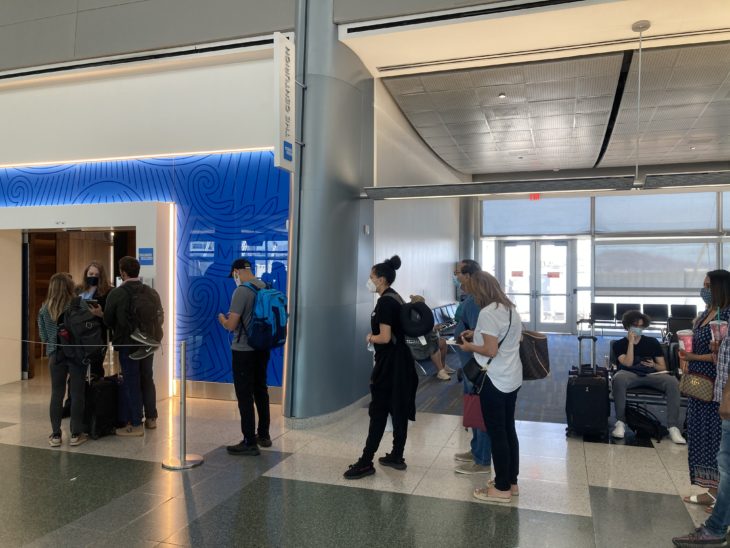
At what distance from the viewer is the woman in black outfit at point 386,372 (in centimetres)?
416

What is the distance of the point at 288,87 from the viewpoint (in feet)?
17.9

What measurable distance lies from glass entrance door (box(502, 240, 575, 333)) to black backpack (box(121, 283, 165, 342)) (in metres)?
11.6

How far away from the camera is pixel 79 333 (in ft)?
16.5

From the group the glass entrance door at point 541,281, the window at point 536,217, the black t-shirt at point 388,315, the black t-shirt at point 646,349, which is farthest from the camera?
the glass entrance door at point 541,281

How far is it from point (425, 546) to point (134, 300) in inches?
137

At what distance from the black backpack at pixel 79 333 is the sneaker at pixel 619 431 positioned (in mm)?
4624

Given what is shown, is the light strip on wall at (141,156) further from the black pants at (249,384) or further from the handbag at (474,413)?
the handbag at (474,413)

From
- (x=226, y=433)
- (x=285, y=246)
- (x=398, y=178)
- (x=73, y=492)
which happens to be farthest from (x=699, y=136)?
(x=73, y=492)

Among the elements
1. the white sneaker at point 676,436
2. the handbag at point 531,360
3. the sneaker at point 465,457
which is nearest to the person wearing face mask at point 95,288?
the sneaker at point 465,457

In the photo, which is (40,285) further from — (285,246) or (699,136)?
(699,136)

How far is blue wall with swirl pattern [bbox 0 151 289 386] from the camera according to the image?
6.45 metres

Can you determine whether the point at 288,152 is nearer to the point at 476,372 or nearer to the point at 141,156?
the point at 141,156

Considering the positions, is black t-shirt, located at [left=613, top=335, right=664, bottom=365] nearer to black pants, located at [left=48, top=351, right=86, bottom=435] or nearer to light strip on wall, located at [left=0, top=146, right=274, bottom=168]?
light strip on wall, located at [left=0, top=146, right=274, bottom=168]

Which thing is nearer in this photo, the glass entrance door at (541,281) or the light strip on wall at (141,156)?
the light strip on wall at (141,156)
